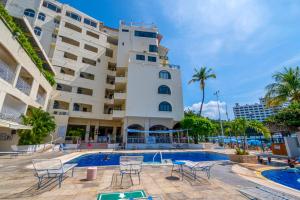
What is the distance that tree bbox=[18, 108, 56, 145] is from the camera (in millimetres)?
15781

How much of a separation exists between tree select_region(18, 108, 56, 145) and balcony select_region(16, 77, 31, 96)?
2.52m

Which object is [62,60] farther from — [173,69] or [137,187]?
[137,187]

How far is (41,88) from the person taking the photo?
2152cm

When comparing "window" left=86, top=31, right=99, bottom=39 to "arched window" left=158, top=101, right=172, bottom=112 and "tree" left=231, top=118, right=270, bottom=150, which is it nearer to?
"arched window" left=158, top=101, right=172, bottom=112

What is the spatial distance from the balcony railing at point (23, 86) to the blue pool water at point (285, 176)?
21.7 m

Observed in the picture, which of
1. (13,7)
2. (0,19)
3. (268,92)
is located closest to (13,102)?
(0,19)

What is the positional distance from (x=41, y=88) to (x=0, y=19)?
37.5 feet

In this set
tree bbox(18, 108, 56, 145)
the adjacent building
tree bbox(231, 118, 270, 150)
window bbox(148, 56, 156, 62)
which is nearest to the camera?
tree bbox(231, 118, 270, 150)

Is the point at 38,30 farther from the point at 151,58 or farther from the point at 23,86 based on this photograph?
the point at 151,58

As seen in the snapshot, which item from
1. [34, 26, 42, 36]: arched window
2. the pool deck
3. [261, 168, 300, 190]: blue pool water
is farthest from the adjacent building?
[261, 168, 300, 190]: blue pool water

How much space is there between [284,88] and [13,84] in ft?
94.2

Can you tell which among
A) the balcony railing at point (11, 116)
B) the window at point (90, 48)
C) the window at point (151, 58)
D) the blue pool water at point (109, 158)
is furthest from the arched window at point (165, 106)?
the balcony railing at point (11, 116)

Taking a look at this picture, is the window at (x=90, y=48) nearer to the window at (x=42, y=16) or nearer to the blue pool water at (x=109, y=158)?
the window at (x=42, y=16)

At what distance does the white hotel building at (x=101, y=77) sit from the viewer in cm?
2566
